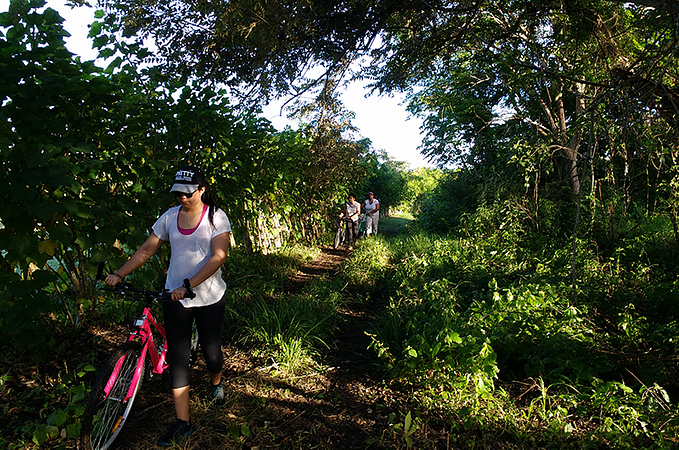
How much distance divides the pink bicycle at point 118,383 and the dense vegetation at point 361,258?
1.23ft

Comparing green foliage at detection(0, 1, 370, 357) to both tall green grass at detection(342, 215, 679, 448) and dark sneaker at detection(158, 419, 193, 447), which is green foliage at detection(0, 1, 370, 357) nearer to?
dark sneaker at detection(158, 419, 193, 447)

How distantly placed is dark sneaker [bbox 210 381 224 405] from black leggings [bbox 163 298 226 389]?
48 centimetres

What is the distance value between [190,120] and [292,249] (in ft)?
18.3

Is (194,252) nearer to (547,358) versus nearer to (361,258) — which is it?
(547,358)

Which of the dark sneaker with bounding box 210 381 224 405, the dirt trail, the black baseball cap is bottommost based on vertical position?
the dirt trail

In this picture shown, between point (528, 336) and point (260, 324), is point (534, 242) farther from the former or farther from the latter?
point (260, 324)

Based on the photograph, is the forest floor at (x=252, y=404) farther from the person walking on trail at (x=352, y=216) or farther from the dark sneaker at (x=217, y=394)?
the person walking on trail at (x=352, y=216)

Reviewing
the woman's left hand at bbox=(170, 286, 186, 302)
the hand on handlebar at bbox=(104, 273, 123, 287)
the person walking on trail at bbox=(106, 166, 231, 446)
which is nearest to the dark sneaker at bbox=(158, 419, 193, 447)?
the person walking on trail at bbox=(106, 166, 231, 446)

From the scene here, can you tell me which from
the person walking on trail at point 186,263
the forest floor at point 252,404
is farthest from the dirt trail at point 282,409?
the person walking on trail at point 186,263

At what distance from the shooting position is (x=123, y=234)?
144 inches

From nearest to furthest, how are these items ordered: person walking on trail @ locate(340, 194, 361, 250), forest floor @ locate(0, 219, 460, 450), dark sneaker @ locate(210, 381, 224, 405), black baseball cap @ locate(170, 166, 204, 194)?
black baseball cap @ locate(170, 166, 204, 194) < forest floor @ locate(0, 219, 460, 450) < dark sneaker @ locate(210, 381, 224, 405) < person walking on trail @ locate(340, 194, 361, 250)

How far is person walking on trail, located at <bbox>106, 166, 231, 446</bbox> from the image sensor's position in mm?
2787

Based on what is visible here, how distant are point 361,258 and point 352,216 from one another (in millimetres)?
4242

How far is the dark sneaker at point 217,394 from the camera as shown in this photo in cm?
333
